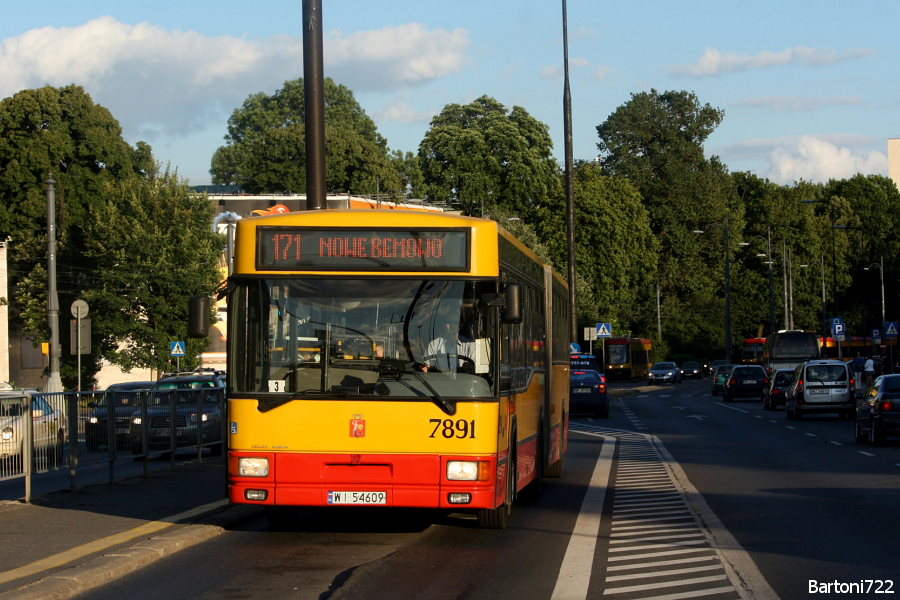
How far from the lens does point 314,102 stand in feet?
50.0

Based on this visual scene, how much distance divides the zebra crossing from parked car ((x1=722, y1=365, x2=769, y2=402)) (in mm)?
35358

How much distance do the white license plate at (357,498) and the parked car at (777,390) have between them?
3291cm

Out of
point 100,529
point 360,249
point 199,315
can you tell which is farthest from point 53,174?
point 360,249

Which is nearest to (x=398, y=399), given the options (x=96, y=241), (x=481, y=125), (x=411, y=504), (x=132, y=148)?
(x=411, y=504)

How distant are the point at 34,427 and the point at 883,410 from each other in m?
15.6

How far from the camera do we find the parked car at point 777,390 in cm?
4097

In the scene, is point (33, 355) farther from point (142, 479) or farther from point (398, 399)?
point (398, 399)

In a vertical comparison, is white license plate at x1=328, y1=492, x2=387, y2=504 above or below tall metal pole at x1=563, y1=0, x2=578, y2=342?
below

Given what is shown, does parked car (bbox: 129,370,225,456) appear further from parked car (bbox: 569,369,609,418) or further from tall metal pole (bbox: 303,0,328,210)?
parked car (bbox: 569,369,609,418)

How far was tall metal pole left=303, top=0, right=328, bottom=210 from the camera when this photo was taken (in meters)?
15.3

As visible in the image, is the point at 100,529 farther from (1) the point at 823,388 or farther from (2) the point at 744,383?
(2) the point at 744,383

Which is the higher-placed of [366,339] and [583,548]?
[366,339]

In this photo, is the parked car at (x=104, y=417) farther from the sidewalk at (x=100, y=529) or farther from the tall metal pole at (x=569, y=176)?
the tall metal pole at (x=569, y=176)

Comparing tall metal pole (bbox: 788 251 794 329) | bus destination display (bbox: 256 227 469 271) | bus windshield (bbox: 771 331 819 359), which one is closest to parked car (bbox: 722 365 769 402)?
bus windshield (bbox: 771 331 819 359)
